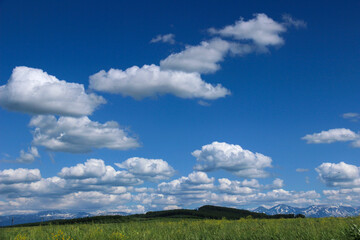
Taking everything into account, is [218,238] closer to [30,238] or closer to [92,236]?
[92,236]

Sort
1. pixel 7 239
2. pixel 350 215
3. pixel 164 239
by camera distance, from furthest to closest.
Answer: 1. pixel 350 215
2. pixel 7 239
3. pixel 164 239

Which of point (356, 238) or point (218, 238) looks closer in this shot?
point (356, 238)

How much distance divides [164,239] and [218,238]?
4094 millimetres

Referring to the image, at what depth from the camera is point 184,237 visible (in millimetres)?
24141

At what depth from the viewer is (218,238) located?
77.2 feet

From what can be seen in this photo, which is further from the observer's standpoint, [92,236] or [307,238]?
[92,236]

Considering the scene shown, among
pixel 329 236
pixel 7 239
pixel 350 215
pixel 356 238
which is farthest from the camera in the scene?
pixel 350 215

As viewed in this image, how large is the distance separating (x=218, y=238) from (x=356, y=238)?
944cm

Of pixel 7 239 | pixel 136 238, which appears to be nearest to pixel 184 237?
pixel 136 238

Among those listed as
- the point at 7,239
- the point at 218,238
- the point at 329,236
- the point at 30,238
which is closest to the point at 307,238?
the point at 329,236

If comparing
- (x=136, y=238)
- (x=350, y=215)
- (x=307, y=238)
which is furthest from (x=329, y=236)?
(x=350, y=215)

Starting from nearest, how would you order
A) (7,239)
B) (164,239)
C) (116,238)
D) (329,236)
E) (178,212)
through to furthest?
(329,236)
(116,238)
(164,239)
(7,239)
(178,212)

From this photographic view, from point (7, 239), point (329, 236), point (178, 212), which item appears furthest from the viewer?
point (178, 212)

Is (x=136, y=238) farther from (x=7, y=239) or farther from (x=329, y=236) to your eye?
(x=329, y=236)
